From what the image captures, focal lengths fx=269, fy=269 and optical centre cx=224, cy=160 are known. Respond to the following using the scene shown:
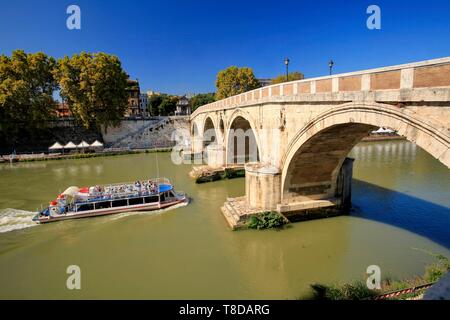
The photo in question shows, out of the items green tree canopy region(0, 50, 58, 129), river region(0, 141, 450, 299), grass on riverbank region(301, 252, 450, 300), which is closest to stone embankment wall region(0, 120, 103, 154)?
green tree canopy region(0, 50, 58, 129)

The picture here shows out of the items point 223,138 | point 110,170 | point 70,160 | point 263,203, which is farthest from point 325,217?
point 70,160

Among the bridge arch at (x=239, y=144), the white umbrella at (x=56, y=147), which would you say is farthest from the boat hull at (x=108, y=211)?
the white umbrella at (x=56, y=147)

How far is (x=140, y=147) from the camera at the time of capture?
35.0 metres

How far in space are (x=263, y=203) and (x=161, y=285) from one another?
17.4ft

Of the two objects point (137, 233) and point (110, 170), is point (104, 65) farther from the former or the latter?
point (137, 233)

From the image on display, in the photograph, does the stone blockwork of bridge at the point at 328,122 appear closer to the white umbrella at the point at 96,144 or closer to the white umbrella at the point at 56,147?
the white umbrella at the point at 96,144

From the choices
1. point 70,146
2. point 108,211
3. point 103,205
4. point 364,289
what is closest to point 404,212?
point 364,289

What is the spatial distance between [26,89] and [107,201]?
23.4 meters

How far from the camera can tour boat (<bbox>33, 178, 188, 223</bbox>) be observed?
1223 centimetres

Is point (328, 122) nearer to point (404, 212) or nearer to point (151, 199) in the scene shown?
point (404, 212)

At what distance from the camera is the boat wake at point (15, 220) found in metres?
11.4

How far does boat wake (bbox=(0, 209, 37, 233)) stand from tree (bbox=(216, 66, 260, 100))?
3452 cm

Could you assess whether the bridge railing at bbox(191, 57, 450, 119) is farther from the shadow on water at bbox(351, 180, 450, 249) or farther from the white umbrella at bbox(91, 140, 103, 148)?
the white umbrella at bbox(91, 140, 103, 148)

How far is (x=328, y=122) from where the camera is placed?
8125mm
